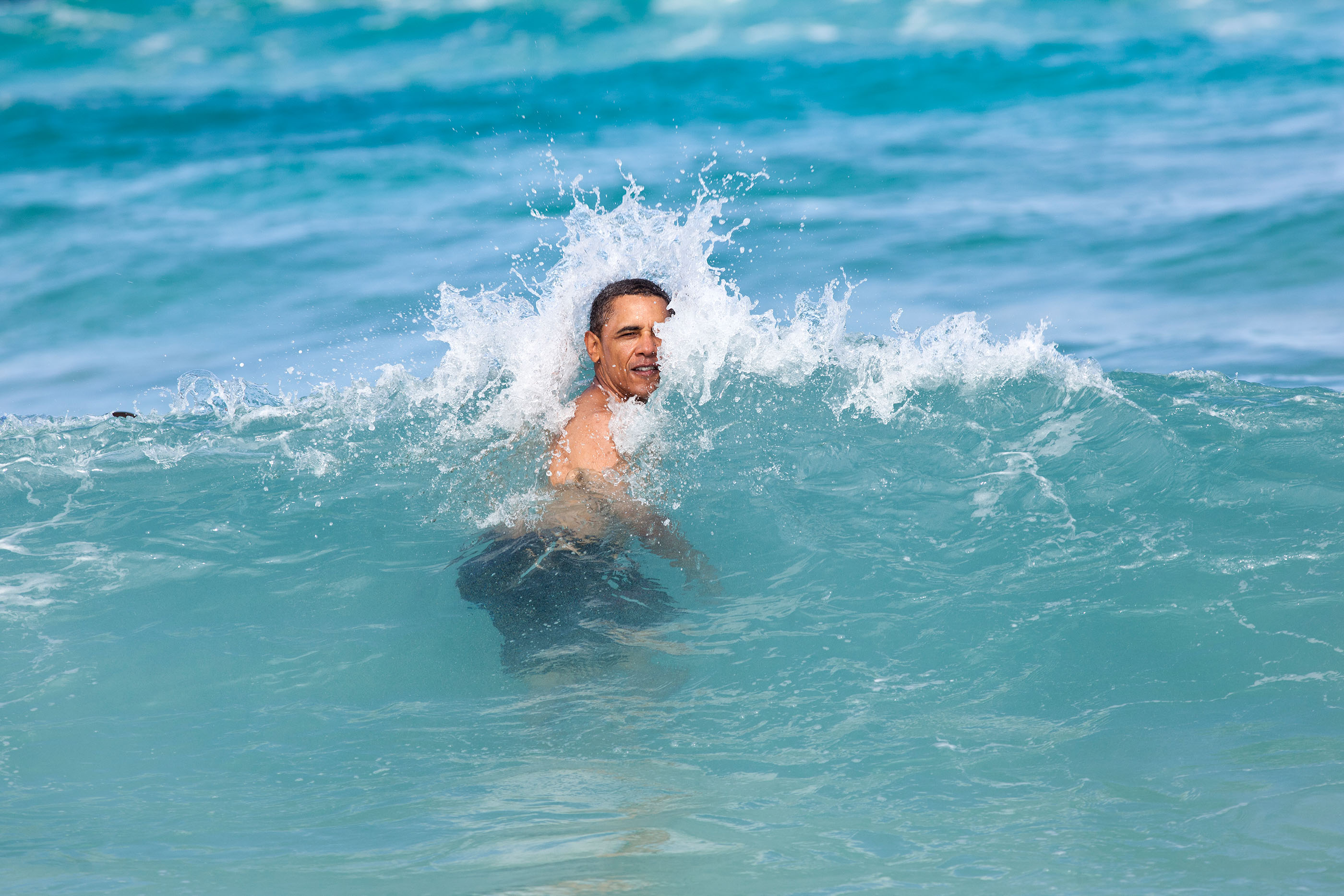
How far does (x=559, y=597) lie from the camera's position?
5309mm

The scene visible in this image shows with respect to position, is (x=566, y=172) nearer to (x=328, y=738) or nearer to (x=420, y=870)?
(x=328, y=738)

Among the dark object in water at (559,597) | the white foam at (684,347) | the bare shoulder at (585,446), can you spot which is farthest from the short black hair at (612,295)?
the dark object in water at (559,597)

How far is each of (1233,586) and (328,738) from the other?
13.1 ft

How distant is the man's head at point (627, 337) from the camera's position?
6.34m

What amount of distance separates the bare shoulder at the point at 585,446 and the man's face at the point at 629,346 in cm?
32

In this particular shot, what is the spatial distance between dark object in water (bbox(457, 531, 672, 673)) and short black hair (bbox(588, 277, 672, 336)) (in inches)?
55.4

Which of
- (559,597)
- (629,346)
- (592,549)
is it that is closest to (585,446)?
(592,549)

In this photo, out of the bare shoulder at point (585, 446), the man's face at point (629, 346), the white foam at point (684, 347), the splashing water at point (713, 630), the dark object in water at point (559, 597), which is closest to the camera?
the splashing water at point (713, 630)

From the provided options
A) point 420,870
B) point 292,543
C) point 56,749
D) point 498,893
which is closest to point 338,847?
point 420,870

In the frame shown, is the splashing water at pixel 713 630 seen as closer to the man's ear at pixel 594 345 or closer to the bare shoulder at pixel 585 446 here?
the bare shoulder at pixel 585 446

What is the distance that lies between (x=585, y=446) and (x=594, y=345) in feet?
2.55

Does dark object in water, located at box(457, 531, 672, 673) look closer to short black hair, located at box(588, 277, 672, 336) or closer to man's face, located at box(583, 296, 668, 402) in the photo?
man's face, located at box(583, 296, 668, 402)

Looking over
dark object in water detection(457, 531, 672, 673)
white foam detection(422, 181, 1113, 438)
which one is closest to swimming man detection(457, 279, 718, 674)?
dark object in water detection(457, 531, 672, 673)

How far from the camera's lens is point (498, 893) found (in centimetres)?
342
